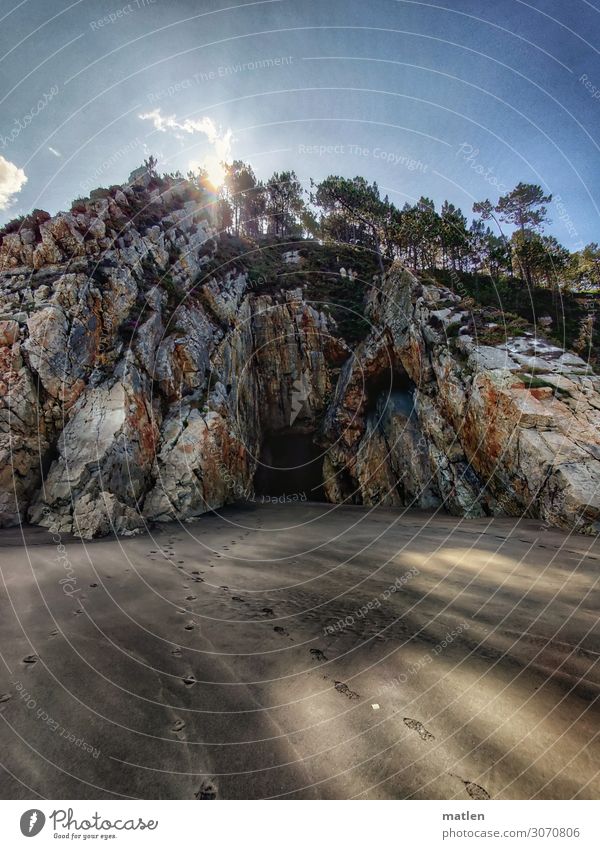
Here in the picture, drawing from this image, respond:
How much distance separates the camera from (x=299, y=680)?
14.4 ft

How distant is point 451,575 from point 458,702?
4.84 m

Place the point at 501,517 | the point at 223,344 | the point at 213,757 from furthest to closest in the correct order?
the point at 223,344 → the point at 501,517 → the point at 213,757

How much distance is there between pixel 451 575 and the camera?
8234 mm

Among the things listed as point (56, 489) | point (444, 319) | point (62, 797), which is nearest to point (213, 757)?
point (62, 797)

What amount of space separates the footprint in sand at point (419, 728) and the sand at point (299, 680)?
0.07 ft

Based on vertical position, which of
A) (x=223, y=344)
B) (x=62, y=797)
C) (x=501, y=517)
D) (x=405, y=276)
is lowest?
(x=501, y=517)

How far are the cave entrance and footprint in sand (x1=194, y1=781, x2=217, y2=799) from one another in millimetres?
24206

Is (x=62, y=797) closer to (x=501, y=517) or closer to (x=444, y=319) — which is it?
(x=501, y=517)

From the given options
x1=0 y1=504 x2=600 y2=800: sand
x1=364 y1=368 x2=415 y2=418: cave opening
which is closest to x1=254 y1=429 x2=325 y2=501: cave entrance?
x1=364 y1=368 x2=415 y2=418: cave opening

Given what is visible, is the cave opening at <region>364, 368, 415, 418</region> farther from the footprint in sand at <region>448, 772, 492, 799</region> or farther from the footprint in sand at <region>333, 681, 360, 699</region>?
the footprint in sand at <region>448, 772, 492, 799</region>

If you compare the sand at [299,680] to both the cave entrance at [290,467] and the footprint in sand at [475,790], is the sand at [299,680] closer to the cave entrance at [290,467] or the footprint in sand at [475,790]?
the footprint in sand at [475,790]

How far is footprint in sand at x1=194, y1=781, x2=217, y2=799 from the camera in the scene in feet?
9.69

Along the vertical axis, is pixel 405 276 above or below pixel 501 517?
above

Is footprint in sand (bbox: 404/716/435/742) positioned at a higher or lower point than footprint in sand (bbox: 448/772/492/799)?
higher
